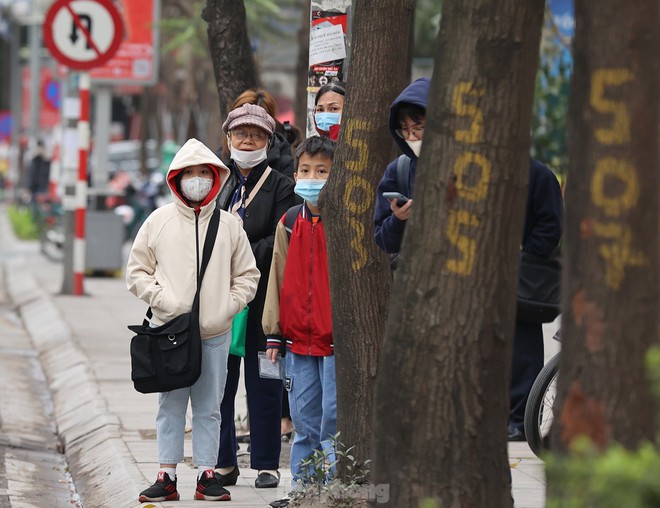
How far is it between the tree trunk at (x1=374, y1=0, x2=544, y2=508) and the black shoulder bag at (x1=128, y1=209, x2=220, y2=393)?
1.94 m

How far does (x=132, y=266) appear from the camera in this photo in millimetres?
A: 6289

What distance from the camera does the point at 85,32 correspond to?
15031 millimetres

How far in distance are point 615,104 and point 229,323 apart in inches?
120

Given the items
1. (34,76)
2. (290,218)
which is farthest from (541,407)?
(34,76)

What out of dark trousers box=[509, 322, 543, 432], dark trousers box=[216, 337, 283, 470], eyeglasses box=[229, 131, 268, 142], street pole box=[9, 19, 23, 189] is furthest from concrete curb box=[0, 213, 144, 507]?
street pole box=[9, 19, 23, 189]

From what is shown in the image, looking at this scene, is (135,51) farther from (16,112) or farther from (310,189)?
(16,112)

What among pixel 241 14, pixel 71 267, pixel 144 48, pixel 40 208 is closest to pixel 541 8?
pixel 241 14

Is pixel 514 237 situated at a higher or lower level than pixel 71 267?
higher

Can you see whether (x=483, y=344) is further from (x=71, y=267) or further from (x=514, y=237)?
(x=71, y=267)

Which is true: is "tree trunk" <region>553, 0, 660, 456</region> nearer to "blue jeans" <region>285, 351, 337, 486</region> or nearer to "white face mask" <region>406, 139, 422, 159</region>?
"white face mask" <region>406, 139, 422, 159</region>

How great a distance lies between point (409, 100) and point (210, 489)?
6.88 feet

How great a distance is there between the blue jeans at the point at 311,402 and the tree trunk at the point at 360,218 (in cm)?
32

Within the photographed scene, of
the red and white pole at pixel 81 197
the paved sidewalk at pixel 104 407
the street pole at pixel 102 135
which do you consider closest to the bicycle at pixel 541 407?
the paved sidewalk at pixel 104 407

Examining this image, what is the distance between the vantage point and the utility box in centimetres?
1841
